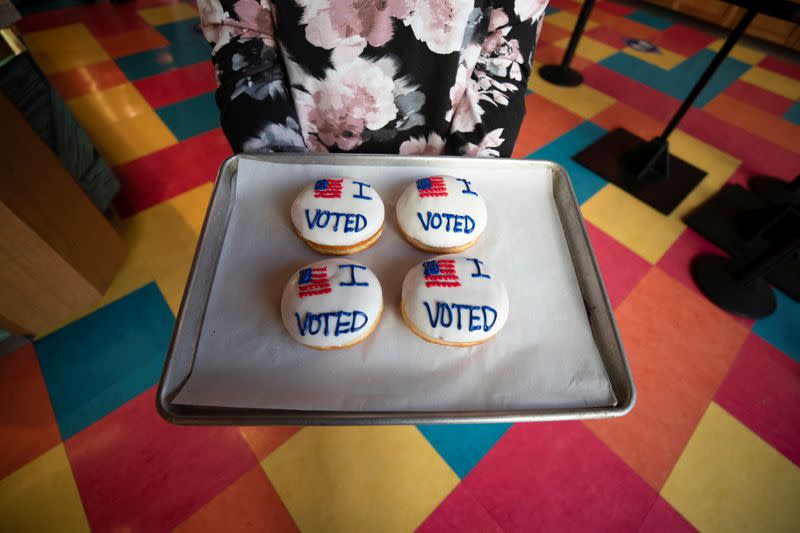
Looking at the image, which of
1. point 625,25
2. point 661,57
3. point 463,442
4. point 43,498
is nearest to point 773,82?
point 661,57

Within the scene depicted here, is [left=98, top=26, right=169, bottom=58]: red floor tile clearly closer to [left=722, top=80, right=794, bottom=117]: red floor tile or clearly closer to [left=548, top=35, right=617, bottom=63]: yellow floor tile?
[left=548, top=35, right=617, bottom=63]: yellow floor tile

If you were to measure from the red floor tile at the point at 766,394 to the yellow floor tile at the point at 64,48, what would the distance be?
14.5ft

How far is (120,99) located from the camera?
8.55ft

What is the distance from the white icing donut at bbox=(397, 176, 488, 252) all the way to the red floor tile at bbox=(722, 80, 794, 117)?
11.6 feet

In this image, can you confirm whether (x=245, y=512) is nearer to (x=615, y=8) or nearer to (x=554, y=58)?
(x=554, y=58)

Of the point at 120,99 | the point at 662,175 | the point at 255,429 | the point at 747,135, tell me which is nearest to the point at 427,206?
the point at 255,429

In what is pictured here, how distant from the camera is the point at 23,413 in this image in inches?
55.9

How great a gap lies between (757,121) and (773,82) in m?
0.84

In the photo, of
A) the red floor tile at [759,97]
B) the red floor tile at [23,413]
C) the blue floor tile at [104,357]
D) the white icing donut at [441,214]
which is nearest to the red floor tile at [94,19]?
the blue floor tile at [104,357]

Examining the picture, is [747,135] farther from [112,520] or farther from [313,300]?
[112,520]

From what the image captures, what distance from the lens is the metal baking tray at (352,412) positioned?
0.65m

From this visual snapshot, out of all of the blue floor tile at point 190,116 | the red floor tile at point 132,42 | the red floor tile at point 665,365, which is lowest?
Answer: the red floor tile at point 665,365

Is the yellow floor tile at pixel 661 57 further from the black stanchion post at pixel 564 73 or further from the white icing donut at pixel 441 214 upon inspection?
the white icing donut at pixel 441 214

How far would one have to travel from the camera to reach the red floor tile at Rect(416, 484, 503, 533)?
1271 mm
